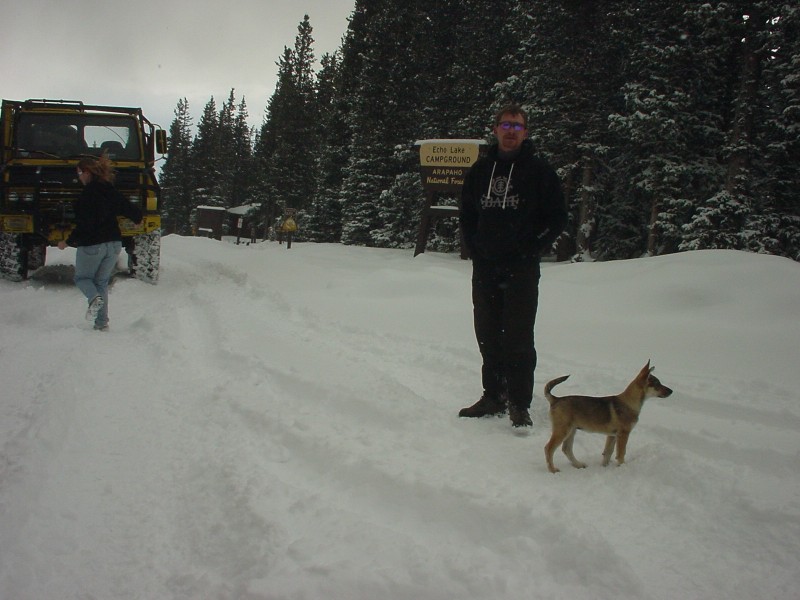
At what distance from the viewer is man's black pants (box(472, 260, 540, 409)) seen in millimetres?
3541

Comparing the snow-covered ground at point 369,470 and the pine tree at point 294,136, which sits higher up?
the pine tree at point 294,136

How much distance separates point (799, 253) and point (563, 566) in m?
16.8

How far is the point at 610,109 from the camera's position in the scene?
59.8 ft

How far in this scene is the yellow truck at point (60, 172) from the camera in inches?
338

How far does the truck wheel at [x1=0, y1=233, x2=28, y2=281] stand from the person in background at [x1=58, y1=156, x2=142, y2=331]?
3.76 m

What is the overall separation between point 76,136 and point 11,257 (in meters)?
2.50

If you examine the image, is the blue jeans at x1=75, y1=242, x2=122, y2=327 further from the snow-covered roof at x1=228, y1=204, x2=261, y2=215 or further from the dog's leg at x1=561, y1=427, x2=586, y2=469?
the snow-covered roof at x1=228, y1=204, x2=261, y2=215

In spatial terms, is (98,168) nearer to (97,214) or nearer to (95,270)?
(97,214)

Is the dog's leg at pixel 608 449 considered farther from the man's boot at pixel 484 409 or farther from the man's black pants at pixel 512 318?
the man's boot at pixel 484 409

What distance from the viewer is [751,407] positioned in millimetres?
4105

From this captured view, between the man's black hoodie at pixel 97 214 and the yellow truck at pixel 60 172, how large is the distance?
295 centimetres

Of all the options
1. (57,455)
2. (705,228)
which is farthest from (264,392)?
(705,228)

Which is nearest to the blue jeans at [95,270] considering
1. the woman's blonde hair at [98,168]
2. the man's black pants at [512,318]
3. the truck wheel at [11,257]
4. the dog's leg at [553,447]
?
the woman's blonde hair at [98,168]

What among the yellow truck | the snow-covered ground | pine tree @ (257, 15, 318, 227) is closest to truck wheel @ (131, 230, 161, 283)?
the yellow truck
